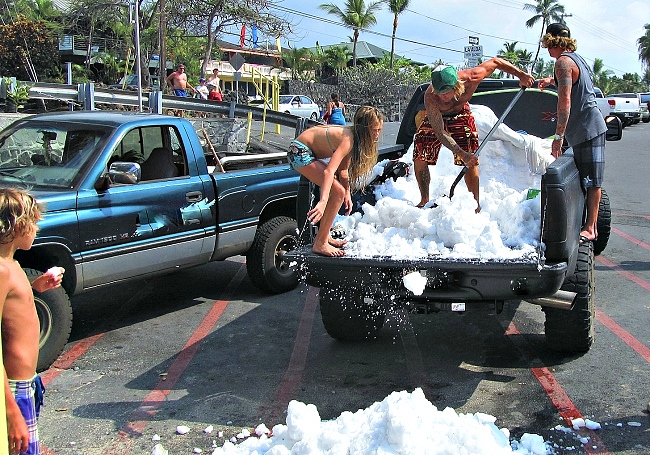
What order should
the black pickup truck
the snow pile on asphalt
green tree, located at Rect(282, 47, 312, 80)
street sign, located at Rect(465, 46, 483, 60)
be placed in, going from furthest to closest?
green tree, located at Rect(282, 47, 312, 80), street sign, located at Rect(465, 46, 483, 60), the black pickup truck, the snow pile on asphalt

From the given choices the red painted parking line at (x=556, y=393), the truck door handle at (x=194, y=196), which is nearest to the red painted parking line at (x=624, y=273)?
the red painted parking line at (x=556, y=393)

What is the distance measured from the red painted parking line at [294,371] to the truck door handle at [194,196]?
138 centimetres

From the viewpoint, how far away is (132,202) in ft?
17.6

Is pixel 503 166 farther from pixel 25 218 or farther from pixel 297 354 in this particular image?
pixel 25 218

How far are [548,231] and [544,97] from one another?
2.91 meters

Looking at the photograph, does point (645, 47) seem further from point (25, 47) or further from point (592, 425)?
point (592, 425)

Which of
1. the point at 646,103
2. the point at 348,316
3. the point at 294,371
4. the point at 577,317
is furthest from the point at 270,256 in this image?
the point at 646,103

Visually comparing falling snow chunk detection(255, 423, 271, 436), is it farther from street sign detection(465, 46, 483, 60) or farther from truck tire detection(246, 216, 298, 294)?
street sign detection(465, 46, 483, 60)

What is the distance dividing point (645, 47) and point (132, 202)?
97326mm

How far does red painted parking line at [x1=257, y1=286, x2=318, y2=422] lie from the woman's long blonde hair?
1416mm

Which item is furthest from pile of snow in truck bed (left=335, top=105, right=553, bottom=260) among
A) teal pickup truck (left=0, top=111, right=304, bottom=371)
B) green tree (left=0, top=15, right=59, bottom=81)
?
green tree (left=0, top=15, right=59, bottom=81)

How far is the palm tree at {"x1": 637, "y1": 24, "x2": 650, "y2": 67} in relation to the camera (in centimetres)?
8781

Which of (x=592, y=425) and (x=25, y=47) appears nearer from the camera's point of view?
(x=592, y=425)

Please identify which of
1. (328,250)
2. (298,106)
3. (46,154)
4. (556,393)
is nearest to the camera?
(556,393)
